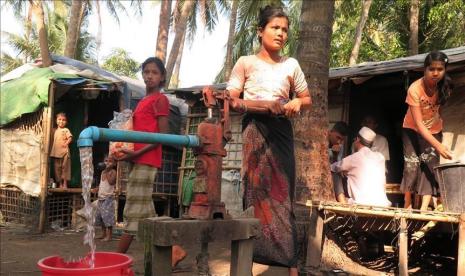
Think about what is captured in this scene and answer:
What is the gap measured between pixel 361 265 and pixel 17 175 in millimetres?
6000

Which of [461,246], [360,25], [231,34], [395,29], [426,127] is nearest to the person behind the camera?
[461,246]

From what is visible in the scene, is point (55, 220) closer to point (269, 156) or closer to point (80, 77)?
point (80, 77)

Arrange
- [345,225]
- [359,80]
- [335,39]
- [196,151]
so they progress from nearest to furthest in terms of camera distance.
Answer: [196,151], [345,225], [359,80], [335,39]

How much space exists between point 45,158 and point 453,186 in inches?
232

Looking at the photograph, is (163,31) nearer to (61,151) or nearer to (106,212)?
(61,151)

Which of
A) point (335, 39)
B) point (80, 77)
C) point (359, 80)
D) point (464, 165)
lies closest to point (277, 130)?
point (464, 165)

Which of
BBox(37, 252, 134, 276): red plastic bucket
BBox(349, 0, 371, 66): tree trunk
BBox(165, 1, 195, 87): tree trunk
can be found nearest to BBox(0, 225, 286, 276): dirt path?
BBox(37, 252, 134, 276): red plastic bucket

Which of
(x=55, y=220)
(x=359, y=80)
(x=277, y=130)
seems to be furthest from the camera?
(x=55, y=220)

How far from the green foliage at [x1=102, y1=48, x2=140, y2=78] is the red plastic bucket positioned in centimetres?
2786

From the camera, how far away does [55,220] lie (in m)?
8.15

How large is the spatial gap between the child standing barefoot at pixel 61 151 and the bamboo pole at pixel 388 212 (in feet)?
17.9

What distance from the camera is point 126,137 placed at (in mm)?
1932

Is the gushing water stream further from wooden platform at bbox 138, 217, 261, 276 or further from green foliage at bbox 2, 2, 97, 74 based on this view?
green foliage at bbox 2, 2, 97, 74

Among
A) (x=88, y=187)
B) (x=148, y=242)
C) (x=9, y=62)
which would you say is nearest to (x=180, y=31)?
(x=88, y=187)
